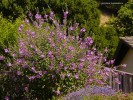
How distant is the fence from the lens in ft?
49.4

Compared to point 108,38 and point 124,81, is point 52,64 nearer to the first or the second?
point 124,81

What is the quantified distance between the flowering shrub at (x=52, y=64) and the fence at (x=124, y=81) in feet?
3.63

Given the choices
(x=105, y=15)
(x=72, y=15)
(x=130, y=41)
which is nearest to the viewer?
(x=130, y=41)

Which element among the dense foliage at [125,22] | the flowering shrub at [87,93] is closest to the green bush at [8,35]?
the flowering shrub at [87,93]

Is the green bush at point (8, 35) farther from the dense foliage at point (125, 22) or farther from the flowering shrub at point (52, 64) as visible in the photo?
the dense foliage at point (125, 22)

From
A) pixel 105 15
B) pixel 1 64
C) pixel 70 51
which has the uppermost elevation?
pixel 70 51

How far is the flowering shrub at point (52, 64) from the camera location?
43.2 ft

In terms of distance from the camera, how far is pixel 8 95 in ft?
48.2

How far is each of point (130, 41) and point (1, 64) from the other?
4.76 metres

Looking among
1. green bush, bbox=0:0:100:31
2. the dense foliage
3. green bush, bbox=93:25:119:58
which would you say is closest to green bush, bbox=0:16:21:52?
green bush, bbox=0:0:100:31

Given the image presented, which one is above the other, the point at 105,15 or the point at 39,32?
the point at 39,32

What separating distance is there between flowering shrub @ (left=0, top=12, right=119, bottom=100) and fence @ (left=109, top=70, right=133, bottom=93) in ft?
3.63

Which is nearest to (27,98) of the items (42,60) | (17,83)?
(17,83)

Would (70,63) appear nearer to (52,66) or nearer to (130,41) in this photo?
(52,66)
